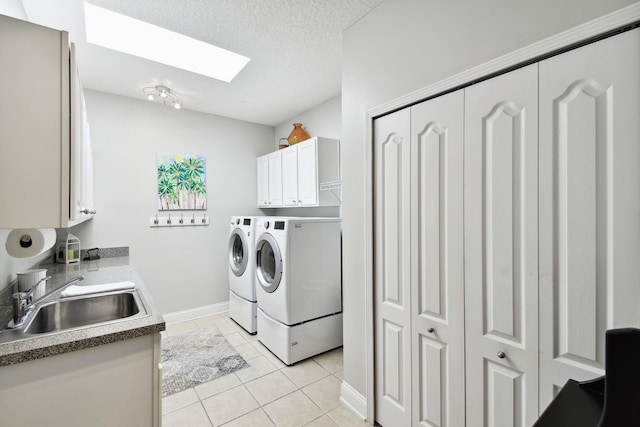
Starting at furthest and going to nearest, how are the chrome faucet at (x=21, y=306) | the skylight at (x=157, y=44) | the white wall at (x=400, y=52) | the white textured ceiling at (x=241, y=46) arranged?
the skylight at (x=157, y=44)
the white textured ceiling at (x=241, y=46)
the chrome faucet at (x=21, y=306)
the white wall at (x=400, y=52)

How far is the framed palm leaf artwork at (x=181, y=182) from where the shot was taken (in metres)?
3.43

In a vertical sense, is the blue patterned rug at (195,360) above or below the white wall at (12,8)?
below

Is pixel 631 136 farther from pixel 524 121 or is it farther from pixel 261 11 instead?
pixel 261 11

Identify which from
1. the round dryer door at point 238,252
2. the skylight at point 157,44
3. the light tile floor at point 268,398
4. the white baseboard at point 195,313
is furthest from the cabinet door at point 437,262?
the white baseboard at point 195,313

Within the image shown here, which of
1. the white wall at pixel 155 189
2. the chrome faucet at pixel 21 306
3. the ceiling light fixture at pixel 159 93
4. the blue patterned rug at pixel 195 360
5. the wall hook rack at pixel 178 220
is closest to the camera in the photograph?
the chrome faucet at pixel 21 306

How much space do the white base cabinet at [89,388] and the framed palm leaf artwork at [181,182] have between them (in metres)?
2.58

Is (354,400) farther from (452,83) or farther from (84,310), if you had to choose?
(452,83)

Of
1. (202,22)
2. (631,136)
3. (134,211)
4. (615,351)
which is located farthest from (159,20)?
(615,351)

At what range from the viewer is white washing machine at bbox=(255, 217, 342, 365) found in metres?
2.52

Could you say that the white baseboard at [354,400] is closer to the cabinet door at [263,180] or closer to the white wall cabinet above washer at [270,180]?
the white wall cabinet above washer at [270,180]

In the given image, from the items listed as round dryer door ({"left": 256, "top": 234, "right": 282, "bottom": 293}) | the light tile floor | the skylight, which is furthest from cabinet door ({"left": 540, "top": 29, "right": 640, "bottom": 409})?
the skylight

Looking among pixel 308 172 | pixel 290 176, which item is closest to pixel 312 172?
pixel 308 172

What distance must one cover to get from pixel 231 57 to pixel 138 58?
0.77m

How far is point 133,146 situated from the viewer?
129 inches
